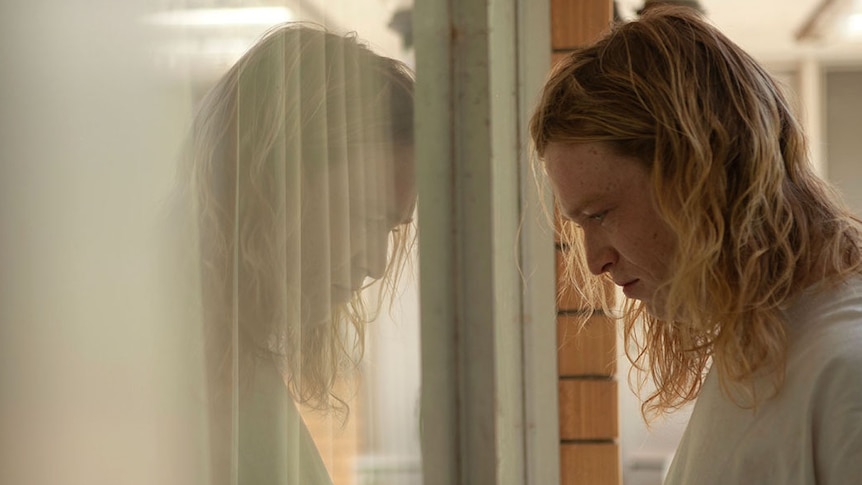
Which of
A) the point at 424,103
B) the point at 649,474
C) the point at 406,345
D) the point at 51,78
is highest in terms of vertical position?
the point at 424,103

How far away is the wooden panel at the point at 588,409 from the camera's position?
2611 millimetres

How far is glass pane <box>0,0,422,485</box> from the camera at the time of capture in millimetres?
667

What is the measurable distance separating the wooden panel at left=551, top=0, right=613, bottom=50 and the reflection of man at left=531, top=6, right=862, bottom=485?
4.54 ft

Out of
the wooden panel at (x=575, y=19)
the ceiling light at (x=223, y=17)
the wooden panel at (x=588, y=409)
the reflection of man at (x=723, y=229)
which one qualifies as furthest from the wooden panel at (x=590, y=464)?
the ceiling light at (x=223, y=17)

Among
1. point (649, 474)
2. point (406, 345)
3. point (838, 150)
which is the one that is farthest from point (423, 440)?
point (838, 150)

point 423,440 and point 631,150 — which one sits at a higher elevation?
point 631,150

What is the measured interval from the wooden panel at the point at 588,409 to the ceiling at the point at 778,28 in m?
1.11

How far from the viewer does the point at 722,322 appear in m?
1.14

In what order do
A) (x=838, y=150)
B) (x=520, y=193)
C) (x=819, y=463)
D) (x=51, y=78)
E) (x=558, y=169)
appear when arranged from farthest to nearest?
(x=838, y=150), (x=520, y=193), (x=558, y=169), (x=819, y=463), (x=51, y=78)

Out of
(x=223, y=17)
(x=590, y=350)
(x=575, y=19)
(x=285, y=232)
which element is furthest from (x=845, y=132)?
(x=223, y=17)

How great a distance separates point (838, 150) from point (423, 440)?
75.0 inches

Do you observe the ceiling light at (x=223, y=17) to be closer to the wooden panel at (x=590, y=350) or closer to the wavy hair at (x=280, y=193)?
the wavy hair at (x=280, y=193)

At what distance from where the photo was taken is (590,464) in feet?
8.55

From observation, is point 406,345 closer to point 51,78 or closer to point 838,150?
point 51,78
